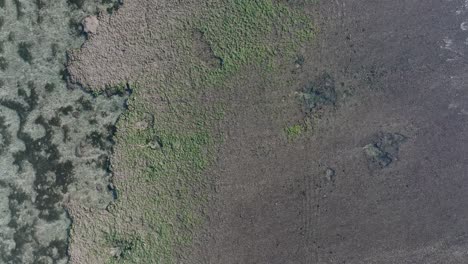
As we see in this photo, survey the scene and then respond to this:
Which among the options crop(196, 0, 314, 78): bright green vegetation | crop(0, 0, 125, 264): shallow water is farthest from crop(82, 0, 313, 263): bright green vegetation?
crop(0, 0, 125, 264): shallow water

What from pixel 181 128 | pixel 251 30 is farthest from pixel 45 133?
pixel 251 30

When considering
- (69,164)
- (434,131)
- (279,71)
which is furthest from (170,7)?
(434,131)

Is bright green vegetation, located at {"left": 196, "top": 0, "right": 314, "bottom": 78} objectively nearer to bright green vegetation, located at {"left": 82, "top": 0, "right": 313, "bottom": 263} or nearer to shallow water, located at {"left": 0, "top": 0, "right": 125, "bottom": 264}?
bright green vegetation, located at {"left": 82, "top": 0, "right": 313, "bottom": 263}

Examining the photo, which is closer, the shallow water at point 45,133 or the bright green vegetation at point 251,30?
the shallow water at point 45,133

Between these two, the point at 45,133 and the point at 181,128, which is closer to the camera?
the point at 45,133

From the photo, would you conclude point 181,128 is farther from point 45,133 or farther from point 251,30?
point 45,133

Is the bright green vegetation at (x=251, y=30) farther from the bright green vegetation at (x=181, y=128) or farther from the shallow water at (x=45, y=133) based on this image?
the shallow water at (x=45, y=133)

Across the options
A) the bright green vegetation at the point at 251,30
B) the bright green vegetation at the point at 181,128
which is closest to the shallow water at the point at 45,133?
the bright green vegetation at the point at 181,128
